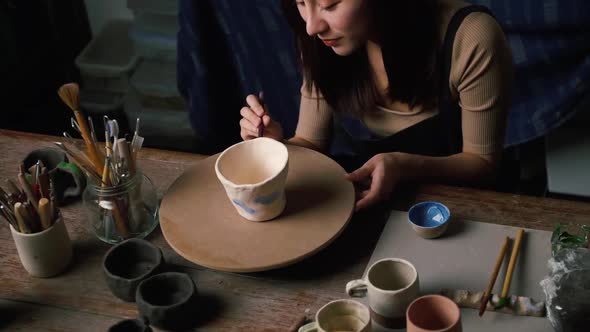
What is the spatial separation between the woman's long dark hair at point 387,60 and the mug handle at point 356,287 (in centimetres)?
50

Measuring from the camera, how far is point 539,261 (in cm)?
114

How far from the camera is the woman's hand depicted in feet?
4.50

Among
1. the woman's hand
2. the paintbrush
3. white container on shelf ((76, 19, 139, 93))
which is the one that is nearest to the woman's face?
the woman's hand

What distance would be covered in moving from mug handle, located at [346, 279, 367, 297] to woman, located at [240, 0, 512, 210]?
0.66 feet

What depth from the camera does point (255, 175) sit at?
129 cm

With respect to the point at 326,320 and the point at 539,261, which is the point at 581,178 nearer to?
the point at 539,261

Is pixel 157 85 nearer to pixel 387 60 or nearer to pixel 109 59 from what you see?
pixel 109 59

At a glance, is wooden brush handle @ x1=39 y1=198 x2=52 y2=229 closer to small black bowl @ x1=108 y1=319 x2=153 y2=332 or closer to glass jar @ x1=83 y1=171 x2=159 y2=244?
glass jar @ x1=83 y1=171 x2=159 y2=244

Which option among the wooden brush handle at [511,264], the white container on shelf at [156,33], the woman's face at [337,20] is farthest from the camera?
the white container on shelf at [156,33]

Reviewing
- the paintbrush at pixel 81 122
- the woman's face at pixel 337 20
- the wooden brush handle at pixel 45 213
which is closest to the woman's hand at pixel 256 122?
the woman's face at pixel 337 20

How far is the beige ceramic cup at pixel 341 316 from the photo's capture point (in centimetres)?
102

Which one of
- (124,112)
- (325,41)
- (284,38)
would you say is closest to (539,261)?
(325,41)

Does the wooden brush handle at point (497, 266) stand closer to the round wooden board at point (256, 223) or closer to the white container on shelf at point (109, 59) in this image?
the round wooden board at point (256, 223)

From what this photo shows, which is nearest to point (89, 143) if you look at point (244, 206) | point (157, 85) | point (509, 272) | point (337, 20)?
point (244, 206)
